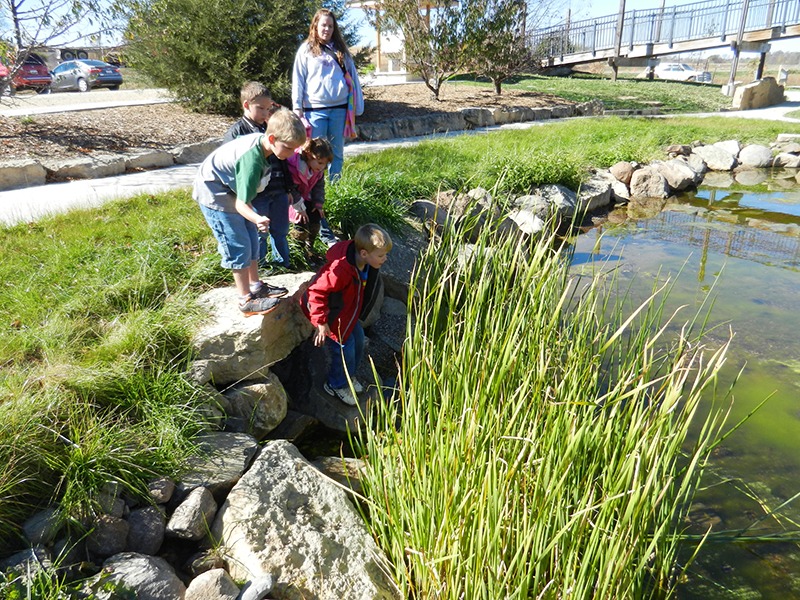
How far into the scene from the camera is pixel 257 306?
10.0ft

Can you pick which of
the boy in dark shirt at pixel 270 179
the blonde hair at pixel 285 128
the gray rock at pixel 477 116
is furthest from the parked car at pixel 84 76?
the blonde hair at pixel 285 128

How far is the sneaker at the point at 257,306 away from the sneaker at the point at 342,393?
608mm

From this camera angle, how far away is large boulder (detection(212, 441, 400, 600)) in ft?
6.98

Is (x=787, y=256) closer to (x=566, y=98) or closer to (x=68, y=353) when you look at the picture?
(x=68, y=353)

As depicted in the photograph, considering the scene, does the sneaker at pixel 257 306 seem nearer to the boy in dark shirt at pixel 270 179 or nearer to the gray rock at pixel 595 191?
the boy in dark shirt at pixel 270 179

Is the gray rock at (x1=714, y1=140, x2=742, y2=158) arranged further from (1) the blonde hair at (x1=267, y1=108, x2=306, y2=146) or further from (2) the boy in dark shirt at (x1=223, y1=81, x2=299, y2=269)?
(1) the blonde hair at (x1=267, y1=108, x2=306, y2=146)

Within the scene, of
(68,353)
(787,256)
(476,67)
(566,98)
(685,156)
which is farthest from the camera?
(566,98)

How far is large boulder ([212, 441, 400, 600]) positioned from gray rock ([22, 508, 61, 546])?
536 millimetres

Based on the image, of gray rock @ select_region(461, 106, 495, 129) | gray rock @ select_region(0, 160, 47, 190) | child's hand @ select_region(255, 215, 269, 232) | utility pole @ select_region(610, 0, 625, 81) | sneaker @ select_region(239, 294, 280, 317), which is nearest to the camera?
child's hand @ select_region(255, 215, 269, 232)

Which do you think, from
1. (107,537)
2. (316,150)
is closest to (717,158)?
(316,150)

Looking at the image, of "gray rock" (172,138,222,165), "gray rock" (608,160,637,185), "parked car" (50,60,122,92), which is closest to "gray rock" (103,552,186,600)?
"gray rock" (172,138,222,165)

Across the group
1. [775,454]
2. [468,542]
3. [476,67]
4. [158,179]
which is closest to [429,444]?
[468,542]

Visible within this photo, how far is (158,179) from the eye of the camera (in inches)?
237

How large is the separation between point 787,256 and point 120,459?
623 cm
